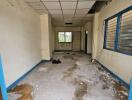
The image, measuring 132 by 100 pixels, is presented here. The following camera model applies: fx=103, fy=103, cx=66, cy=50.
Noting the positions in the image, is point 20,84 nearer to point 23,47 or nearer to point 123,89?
point 23,47

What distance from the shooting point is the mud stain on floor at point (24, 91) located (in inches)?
90.6

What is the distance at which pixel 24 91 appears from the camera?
2566mm

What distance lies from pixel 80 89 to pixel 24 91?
55.7 inches

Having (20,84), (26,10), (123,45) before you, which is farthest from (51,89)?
(26,10)

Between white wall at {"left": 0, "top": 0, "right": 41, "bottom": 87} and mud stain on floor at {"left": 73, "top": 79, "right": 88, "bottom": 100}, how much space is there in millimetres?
1760

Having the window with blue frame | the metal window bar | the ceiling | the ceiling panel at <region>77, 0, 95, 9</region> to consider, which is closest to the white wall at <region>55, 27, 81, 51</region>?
the ceiling

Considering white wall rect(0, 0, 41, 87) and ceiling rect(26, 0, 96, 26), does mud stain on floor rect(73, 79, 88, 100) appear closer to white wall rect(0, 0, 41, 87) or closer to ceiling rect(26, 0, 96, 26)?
white wall rect(0, 0, 41, 87)

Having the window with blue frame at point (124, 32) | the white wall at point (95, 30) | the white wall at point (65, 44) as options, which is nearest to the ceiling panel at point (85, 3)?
the window with blue frame at point (124, 32)

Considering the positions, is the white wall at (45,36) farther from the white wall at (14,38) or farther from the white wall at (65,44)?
the white wall at (65,44)

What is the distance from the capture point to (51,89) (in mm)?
2674

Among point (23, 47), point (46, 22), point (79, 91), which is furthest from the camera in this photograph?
point (46, 22)

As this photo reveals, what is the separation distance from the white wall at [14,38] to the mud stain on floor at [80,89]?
1.76 metres

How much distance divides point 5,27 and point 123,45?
11.1 feet

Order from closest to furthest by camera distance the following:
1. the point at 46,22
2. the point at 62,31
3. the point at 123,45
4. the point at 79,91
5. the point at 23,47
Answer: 1. the point at 79,91
2. the point at 123,45
3. the point at 23,47
4. the point at 46,22
5. the point at 62,31
